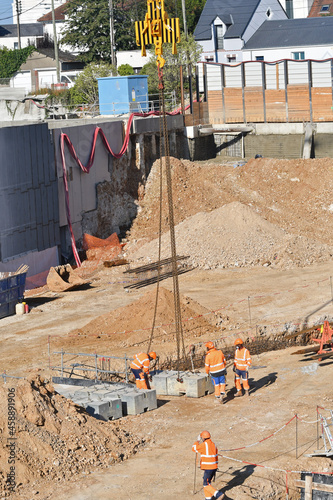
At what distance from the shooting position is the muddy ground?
47.4ft

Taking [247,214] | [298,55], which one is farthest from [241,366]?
[298,55]

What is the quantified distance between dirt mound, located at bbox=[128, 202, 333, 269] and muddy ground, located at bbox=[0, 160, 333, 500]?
138 mm

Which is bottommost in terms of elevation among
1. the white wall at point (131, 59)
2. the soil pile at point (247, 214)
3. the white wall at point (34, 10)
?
the soil pile at point (247, 214)

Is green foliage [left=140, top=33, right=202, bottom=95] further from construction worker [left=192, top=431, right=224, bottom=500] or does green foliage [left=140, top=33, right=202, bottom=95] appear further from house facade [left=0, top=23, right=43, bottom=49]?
construction worker [left=192, top=431, right=224, bottom=500]

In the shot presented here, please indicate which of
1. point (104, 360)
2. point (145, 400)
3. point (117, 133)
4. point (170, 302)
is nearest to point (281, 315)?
point (170, 302)

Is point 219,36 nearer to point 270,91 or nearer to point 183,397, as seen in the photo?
point 270,91

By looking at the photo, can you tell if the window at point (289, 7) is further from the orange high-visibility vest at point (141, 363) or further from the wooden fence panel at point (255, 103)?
the orange high-visibility vest at point (141, 363)

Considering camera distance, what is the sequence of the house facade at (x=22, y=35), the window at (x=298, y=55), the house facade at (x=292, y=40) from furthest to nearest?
the house facade at (x=22, y=35) → the window at (x=298, y=55) → the house facade at (x=292, y=40)

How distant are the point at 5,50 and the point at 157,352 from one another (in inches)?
2290

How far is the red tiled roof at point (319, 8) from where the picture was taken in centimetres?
7994

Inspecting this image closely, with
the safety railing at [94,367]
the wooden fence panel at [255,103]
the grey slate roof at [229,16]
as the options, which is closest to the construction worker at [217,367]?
the safety railing at [94,367]

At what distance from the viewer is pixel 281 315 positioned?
25156 millimetres

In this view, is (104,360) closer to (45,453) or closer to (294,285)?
(45,453)

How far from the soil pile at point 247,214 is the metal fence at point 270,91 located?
6629 mm
